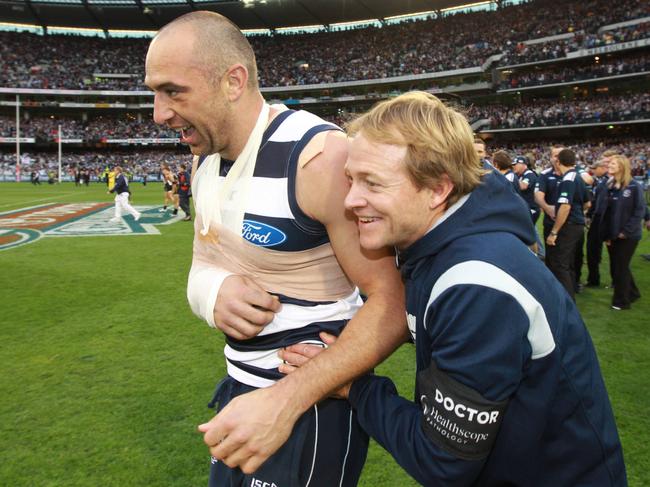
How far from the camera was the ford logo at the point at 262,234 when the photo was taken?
64.9 inches

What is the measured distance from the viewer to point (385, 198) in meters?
1.50

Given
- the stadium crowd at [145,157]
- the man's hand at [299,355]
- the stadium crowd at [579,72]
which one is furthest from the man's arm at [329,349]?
the stadium crowd at [579,72]

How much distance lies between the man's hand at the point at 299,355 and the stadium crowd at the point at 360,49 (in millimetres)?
53150

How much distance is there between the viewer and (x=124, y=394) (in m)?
4.56

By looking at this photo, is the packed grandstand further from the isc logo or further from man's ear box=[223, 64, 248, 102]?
the isc logo

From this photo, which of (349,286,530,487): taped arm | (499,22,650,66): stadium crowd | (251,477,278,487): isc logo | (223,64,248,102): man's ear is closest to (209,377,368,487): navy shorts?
(251,477,278,487): isc logo

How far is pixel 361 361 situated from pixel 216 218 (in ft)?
2.46

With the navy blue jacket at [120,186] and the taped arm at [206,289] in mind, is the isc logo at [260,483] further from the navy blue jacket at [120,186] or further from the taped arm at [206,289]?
the navy blue jacket at [120,186]

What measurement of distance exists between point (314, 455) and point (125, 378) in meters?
3.78

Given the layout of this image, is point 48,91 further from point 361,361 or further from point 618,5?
point 361,361

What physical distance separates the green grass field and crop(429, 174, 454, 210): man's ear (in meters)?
2.52

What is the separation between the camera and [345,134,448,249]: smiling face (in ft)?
4.87

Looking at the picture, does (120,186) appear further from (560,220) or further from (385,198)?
(385,198)

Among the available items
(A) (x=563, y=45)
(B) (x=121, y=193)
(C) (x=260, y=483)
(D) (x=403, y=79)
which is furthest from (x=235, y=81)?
(D) (x=403, y=79)
